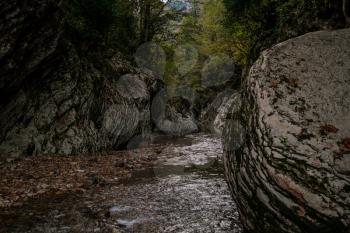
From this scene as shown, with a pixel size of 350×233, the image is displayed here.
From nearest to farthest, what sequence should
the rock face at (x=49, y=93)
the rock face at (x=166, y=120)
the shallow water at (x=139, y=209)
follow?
the shallow water at (x=139, y=209), the rock face at (x=49, y=93), the rock face at (x=166, y=120)

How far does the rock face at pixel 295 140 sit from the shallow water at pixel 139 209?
1.11m

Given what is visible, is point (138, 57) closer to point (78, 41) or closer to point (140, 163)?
point (78, 41)

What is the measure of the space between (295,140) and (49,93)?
9460 mm

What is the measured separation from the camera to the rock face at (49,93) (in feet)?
32.5

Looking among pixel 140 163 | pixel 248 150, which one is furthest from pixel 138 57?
pixel 248 150

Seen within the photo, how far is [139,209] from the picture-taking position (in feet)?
22.2

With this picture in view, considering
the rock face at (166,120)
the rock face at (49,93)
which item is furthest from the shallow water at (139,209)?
the rock face at (166,120)

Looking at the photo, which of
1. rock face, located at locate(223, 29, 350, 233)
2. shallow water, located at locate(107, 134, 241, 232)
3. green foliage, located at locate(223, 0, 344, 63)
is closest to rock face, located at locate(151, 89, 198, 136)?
green foliage, located at locate(223, 0, 344, 63)

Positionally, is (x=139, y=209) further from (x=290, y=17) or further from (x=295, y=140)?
(x=290, y=17)

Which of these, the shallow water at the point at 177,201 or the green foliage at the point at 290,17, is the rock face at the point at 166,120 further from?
the shallow water at the point at 177,201

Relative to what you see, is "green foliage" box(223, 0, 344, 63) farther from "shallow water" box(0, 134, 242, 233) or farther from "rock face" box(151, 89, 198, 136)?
"rock face" box(151, 89, 198, 136)

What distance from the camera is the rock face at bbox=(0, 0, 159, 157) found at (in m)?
9.90

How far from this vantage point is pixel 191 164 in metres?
11.7

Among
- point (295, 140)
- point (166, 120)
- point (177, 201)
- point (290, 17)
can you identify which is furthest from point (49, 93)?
point (166, 120)
